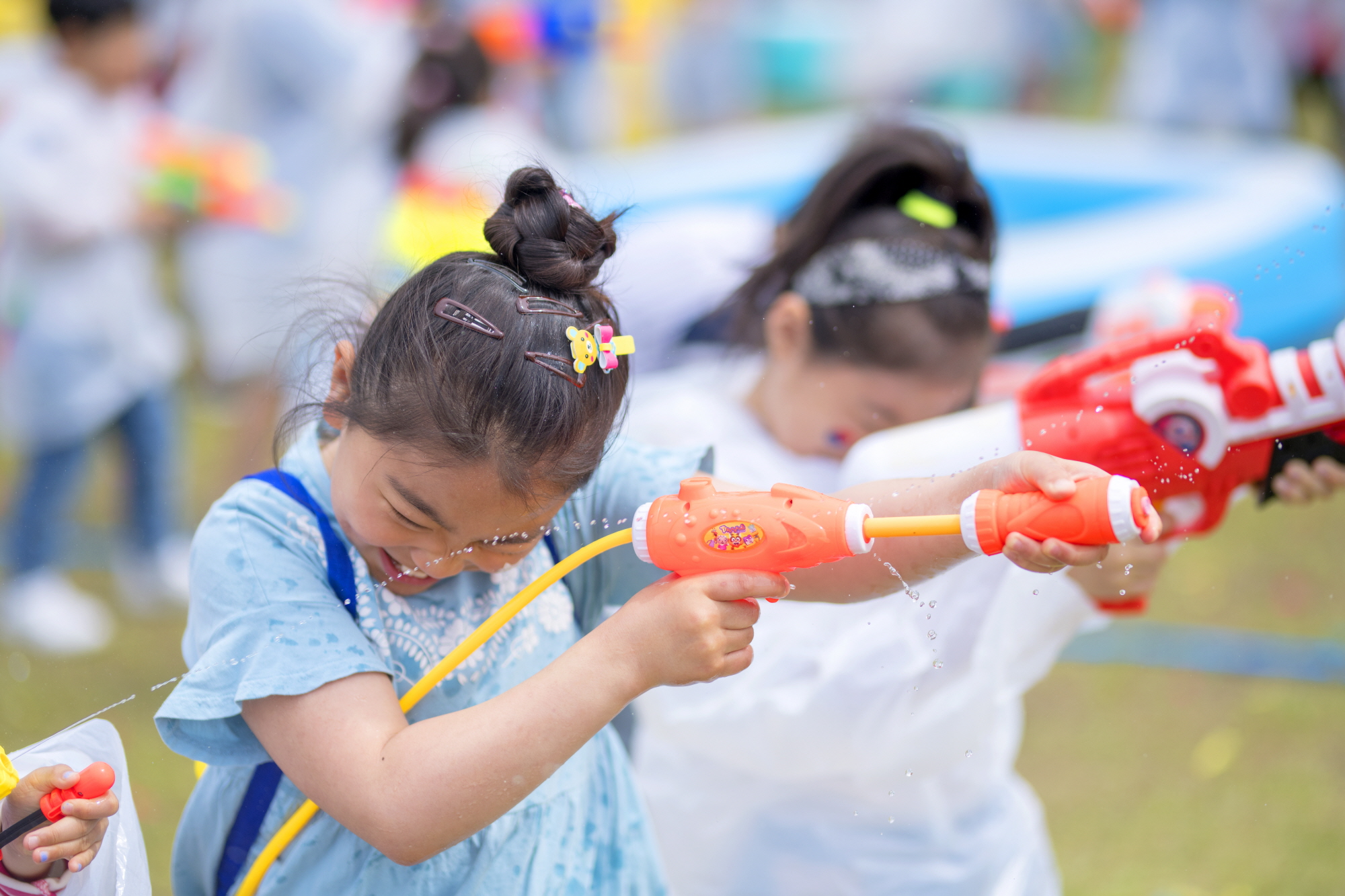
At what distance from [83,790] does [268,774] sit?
136mm

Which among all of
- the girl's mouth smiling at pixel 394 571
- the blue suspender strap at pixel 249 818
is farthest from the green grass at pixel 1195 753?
the girl's mouth smiling at pixel 394 571

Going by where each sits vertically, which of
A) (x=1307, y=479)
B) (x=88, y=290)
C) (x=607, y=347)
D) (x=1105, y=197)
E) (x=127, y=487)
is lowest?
(x=1105, y=197)

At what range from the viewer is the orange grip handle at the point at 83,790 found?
0.86 m

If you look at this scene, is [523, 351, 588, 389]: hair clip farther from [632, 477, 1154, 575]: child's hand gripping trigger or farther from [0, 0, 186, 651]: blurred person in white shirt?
[0, 0, 186, 651]: blurred person in white shirt

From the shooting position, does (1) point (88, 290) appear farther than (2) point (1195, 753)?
Yes

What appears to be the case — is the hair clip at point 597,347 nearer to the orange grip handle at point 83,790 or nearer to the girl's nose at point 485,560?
the girl's nose at point 485,560

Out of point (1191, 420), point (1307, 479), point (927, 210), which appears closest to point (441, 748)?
point (1191, 420)

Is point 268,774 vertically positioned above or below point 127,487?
above

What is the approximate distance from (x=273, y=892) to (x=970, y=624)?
0.71 meters

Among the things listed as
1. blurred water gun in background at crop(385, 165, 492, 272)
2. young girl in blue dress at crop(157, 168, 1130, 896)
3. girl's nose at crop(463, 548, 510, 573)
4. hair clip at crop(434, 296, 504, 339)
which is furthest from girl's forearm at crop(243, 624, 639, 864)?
blurred water gun in background at crop(385, 165, 492, 272)

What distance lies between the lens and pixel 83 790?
87 centimetres

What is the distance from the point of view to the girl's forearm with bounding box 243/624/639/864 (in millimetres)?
830

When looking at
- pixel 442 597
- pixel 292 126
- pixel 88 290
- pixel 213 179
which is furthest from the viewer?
pixel 292 126

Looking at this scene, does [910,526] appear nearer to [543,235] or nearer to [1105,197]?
[543,235]
